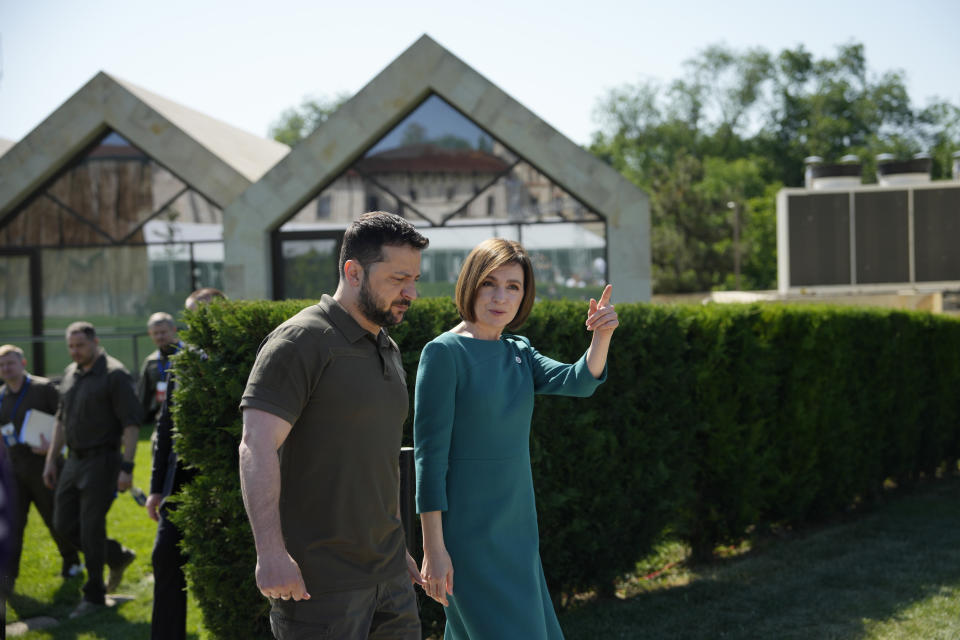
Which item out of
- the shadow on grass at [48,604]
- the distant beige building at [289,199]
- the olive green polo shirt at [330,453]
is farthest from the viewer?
the distant beige building at [289,199]

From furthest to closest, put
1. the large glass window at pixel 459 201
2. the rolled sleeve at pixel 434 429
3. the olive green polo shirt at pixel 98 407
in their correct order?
the large glass window at pixel 459 201 < the olive green polo shirt at pixel 98 407 < the rolled sleeve at pixel 434 429

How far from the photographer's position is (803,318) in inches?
323

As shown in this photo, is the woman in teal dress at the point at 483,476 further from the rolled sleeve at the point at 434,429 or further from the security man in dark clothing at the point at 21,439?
the security man in dark clothing at the point at 21,439

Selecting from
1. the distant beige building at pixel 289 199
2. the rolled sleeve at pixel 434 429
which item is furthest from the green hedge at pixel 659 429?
the distant beige building at pixel 289 199

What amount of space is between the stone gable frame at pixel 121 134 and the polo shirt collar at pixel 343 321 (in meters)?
14.8

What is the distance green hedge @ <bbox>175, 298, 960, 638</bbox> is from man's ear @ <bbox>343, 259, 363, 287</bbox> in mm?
1905

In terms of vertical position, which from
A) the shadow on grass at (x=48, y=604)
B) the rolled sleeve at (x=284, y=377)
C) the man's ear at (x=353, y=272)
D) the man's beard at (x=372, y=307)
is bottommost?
the shadow on grass at (x=48, y=604)

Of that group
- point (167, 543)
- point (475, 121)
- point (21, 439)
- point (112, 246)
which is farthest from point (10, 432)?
point (112, 246)

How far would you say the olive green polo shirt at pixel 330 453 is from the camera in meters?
2.81

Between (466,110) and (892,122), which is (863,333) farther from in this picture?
(892,122)

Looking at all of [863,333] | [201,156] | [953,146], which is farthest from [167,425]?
[953,146]

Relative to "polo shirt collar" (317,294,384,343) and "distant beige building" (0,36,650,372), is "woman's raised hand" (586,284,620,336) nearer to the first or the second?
"polo shirt collar" (317,294,384,343)

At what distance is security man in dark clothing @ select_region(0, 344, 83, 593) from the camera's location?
324 inches

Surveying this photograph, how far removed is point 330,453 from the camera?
285cm
